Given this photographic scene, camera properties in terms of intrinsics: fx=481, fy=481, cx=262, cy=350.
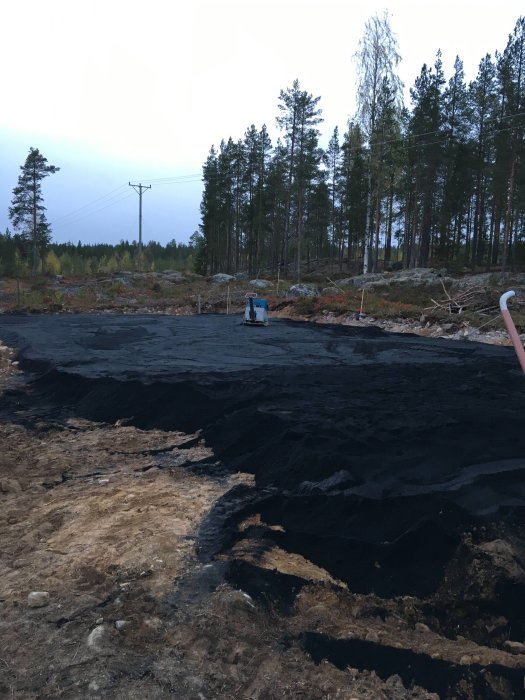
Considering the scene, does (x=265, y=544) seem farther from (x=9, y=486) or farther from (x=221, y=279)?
(x=221, y=279)

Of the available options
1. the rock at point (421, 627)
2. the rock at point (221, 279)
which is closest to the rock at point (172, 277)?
the rock at point (221, 279)

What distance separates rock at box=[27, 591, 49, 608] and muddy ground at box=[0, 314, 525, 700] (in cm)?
1

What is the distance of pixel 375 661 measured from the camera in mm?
2844

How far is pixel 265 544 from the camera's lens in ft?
13.8

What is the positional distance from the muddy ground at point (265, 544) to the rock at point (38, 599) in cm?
1

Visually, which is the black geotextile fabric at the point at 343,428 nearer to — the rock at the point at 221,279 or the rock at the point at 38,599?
the rock at the point at 38,599

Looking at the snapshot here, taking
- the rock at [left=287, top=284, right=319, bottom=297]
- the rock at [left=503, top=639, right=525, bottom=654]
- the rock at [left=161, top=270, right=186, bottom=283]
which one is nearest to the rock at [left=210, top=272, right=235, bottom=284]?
the rock at [left=161, top=270, right=186, bottom=283]

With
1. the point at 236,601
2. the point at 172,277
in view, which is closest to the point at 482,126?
the point at 172,277

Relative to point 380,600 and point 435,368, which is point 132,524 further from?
point 435,368

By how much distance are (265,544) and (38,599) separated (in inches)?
70.7

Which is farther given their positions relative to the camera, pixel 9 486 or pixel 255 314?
pixel 255 314

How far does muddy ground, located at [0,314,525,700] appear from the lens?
2770mm

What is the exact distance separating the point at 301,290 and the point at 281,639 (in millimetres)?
28058

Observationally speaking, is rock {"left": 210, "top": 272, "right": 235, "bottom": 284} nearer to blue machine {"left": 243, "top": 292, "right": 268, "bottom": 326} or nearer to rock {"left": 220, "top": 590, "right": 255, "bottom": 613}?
blue machine {"left": 243, "top": 292, "right": 268, "bottom": 326}
